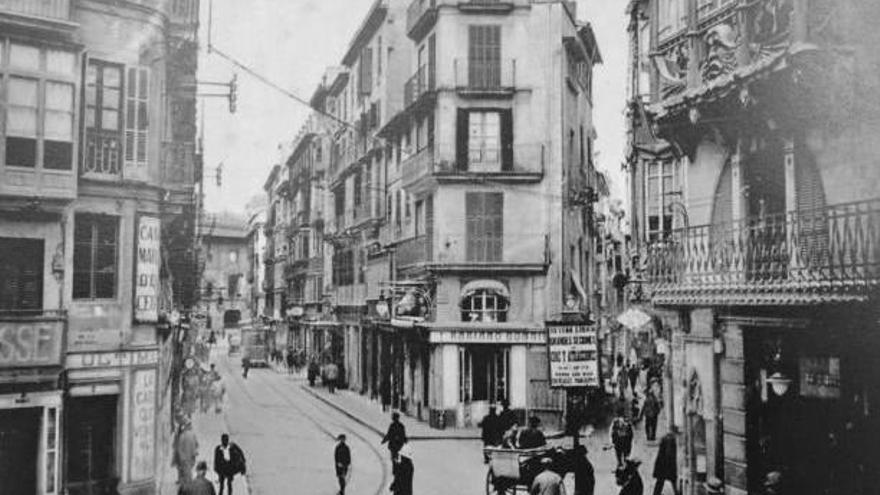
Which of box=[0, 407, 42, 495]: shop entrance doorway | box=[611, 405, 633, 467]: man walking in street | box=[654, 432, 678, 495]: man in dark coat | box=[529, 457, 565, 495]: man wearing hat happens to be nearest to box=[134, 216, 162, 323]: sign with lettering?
box=[0, 407, 42, 495]: shop entrance doorway

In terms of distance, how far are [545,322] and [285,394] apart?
19.3 meters

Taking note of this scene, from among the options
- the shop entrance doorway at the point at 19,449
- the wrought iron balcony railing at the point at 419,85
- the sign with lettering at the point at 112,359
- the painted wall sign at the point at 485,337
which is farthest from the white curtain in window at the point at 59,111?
the wrought iron balcony railing at the point at 419,85

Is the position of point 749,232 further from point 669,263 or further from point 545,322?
point 545,322

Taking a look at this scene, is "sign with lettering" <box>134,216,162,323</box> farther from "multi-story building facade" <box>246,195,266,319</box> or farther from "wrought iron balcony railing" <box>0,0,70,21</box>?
"multi-story building facade" <box>246,195,266,319</box>

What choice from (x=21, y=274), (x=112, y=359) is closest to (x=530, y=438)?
(x=112, y=359)

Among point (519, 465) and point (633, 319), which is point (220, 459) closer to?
point (519, 465)

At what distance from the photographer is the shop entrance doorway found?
1784 centimetres

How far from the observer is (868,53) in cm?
1136

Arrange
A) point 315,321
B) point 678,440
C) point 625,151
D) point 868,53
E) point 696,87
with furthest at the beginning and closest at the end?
point 315,321
point 625,151
point 678,440
point 696,87
point 868,53

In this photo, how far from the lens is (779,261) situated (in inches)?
505

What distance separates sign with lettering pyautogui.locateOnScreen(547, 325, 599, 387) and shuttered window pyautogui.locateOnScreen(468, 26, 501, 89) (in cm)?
1938

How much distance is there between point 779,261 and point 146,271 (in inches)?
552

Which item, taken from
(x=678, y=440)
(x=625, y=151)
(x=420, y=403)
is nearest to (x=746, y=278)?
(x=678, y=440)

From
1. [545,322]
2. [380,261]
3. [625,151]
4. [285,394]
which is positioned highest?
[625,151]
